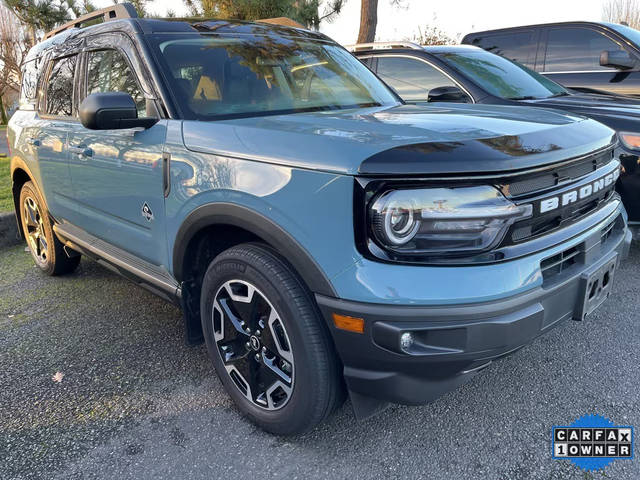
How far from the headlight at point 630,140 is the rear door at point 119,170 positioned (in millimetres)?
3193

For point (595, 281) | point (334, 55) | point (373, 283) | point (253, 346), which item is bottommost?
point (253, 346)

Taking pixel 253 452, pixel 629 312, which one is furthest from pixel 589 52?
pixel 253 452

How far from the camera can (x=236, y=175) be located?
2.05 meters

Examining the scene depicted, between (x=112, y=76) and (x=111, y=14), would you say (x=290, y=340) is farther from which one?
(x=111, y=14)

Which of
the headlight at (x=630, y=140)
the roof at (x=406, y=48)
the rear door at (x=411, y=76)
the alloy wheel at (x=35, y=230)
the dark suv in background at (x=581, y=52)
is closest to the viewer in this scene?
the headlight at (x=630, y=140)

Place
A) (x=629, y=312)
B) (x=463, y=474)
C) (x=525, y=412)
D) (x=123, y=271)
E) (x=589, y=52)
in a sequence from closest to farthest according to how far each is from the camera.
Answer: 1. (x=463, y=474)
2. (x=525, y=412)
3. (x=123, y=271)
4. (x=629, y=312)
5. (x=589, y=52)

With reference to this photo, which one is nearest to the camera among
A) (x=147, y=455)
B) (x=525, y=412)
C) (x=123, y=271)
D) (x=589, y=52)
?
(x=147, y=455)

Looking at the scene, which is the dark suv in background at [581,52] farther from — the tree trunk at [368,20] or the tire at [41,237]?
the tree trunk at [368,20]

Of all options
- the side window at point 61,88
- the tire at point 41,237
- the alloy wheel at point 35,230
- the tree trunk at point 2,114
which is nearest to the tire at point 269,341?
the side window at point 61,88

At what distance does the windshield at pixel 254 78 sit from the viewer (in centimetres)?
256

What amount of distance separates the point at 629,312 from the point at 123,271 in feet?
10.2

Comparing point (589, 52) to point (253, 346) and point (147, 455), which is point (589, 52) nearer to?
point (253, 346)

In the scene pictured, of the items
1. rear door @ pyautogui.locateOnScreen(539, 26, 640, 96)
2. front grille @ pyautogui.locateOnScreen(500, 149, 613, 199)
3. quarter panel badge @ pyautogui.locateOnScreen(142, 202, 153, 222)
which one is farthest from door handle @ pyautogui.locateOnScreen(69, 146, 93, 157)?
rear door @ pyautogui.locateOnScreen(539, 26, 640, 96)

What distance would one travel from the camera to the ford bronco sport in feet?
5.55
